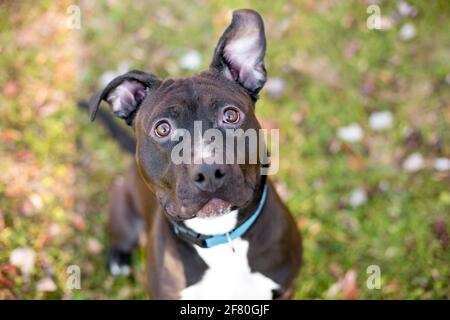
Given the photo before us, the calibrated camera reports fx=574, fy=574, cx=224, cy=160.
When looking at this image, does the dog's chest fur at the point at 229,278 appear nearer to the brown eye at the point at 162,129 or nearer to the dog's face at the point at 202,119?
the dog's face at the point at 202,119

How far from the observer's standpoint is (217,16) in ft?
20.0

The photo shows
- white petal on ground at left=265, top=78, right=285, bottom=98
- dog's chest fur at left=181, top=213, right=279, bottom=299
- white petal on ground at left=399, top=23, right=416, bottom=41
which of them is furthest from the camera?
white petal on ground at left=399, top=23, right=416, bottom=41

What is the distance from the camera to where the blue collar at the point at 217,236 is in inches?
132

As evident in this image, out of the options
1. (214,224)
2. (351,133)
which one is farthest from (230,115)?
(351,133)

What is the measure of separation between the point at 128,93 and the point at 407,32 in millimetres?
3396

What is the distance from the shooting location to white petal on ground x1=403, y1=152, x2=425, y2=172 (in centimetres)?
505

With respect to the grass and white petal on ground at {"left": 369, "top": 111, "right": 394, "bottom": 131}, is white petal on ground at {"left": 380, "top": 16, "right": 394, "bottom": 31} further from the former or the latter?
white petal on ground at {"left": 369, "top": 111, "right": 394, "bottom": 131}

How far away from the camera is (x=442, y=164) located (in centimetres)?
500

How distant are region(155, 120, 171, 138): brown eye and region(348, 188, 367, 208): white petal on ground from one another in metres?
2.35

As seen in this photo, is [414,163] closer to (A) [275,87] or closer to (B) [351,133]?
(B) [351,133]

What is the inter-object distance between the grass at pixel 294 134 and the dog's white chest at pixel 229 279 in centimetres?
97

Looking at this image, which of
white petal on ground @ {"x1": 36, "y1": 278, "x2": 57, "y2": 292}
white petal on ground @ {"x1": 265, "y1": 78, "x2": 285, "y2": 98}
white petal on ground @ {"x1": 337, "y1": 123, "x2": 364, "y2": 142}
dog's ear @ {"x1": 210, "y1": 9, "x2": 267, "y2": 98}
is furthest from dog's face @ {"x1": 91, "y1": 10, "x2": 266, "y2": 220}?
white petal on ground @ {"x1": 265, "y1": 78, "x2": 285, "y2": 98}

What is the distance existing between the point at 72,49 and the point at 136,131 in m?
2.91

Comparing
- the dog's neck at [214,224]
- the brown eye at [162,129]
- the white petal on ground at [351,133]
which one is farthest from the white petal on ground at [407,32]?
the brown eye at [162,129]
